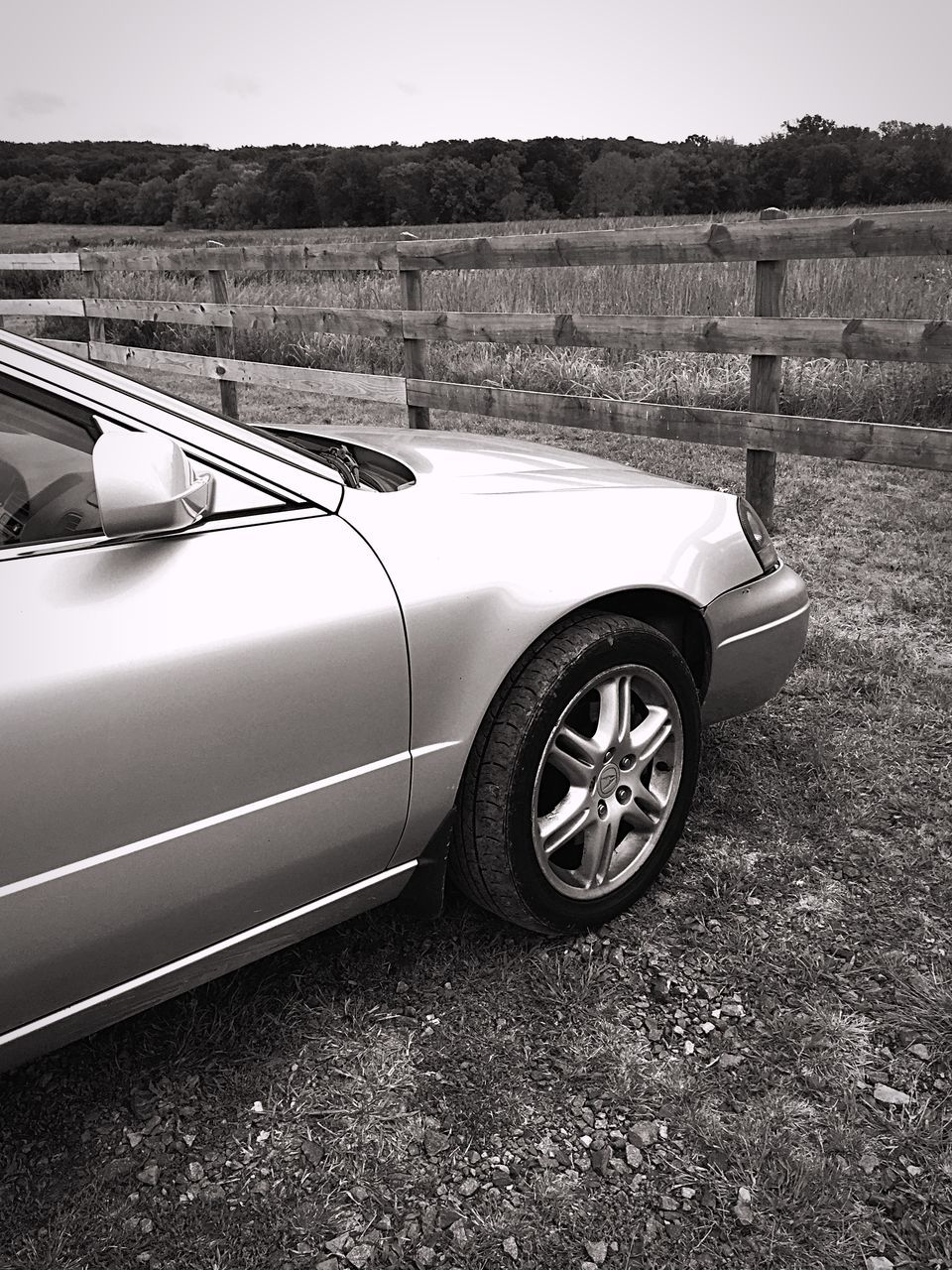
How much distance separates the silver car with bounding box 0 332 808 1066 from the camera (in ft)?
4.80

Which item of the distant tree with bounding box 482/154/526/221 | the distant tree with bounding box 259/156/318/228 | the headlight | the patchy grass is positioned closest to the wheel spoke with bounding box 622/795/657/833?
the patchy grass

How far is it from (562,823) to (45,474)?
4.04ft

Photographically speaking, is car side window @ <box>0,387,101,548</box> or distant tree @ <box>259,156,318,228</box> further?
distant tree @ <box>259,156,318,228</box>

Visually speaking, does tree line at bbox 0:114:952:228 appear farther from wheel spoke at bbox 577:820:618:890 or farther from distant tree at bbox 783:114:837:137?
wheel spoke at bbox 577:820:618:890

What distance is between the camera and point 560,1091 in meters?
1.94

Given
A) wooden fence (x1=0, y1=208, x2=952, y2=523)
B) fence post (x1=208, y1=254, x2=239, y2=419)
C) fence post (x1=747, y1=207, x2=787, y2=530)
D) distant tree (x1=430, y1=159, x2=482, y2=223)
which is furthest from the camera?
distant tree (x1=430, y1=159, x2=482, y2=223)

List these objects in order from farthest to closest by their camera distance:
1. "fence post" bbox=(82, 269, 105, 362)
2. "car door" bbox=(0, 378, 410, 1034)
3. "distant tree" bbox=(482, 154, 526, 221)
→ "distant tree" bbox=(482, 154, 526, 221)
"fence post" bbox=(82, 269, 105, 362)
"car door" bbox=(0, 378, 410, 1034)

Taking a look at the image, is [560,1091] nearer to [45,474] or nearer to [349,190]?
[45,474]

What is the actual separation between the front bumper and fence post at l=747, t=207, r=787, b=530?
2326mm

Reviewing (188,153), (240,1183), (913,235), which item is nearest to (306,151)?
(188,153)

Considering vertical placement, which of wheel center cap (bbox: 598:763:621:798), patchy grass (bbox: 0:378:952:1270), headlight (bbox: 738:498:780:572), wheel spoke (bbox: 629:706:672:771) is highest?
headlight (bbox: 738:498:780:572)

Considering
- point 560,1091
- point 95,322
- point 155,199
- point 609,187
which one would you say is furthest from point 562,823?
point 609,187

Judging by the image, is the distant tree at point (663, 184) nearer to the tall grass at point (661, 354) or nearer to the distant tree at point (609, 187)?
the distant tree at point (609, 187)

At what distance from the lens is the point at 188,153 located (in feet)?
140
